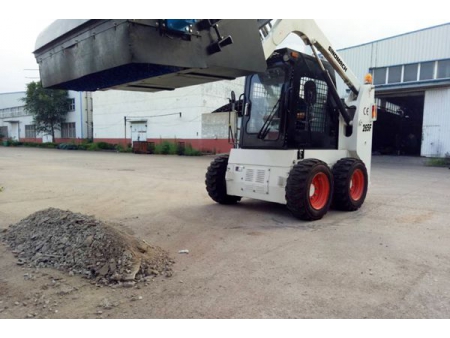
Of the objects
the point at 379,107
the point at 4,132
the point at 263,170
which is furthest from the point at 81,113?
the point at 263,170

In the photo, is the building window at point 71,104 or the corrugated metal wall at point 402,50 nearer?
the corrugated metal wall at point 402,50

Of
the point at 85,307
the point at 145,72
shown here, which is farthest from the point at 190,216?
the point at 85,307

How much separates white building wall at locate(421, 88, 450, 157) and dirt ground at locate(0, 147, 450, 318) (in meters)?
13.7

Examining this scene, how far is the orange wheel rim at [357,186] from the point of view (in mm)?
6785

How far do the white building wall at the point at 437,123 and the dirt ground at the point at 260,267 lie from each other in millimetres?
13732

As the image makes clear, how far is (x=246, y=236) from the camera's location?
16.0 feet

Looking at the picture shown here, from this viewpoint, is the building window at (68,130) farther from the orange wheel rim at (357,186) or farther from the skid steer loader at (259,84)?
the orange wheel rim at (357,186)

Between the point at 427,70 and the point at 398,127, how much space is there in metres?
8.85

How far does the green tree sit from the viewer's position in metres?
39.9

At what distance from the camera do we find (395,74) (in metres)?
20.1

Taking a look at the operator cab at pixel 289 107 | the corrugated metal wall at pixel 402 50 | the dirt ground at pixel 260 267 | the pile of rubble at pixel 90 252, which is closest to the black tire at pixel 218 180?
the dirt ground at pixel 260 267

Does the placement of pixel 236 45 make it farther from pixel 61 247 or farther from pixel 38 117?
pixel 38 117

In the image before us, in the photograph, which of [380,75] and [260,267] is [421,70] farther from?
[260,267]

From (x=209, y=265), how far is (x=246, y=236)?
3.91ft
